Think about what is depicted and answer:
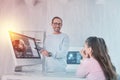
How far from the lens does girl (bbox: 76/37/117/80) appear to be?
80.5 inches

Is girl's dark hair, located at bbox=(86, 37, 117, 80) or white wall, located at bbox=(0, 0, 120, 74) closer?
girl's dark hair, located at bbox=(86, 37, 117, 80)

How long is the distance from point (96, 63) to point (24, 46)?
653mm

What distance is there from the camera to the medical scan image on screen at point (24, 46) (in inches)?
91.2

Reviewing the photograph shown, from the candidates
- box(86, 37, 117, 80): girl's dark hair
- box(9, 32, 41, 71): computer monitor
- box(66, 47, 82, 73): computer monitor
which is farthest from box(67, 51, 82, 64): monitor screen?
box(9, 32, 41, 71): computer monitor

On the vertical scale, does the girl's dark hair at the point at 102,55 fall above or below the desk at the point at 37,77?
above

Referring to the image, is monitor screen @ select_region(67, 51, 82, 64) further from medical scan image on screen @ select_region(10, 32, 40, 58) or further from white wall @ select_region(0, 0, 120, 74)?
medical scan image on screen @ select_region(10, 32, 40, 58)

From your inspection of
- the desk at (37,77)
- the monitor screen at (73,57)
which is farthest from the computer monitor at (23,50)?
the monitor screen at (73,57)

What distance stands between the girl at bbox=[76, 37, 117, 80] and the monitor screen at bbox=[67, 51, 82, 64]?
0.06m

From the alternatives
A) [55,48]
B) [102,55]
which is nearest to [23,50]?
[55,48]

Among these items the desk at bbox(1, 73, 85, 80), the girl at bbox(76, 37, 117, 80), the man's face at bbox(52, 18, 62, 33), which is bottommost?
the desk at bbox(1, 73, 85, 80)

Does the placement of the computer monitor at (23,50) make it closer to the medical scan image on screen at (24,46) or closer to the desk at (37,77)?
the medical scan image on screen at (24,46)

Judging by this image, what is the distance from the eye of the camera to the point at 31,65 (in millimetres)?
2297

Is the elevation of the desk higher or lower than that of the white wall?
lower

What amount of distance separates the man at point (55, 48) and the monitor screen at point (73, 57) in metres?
0.04
